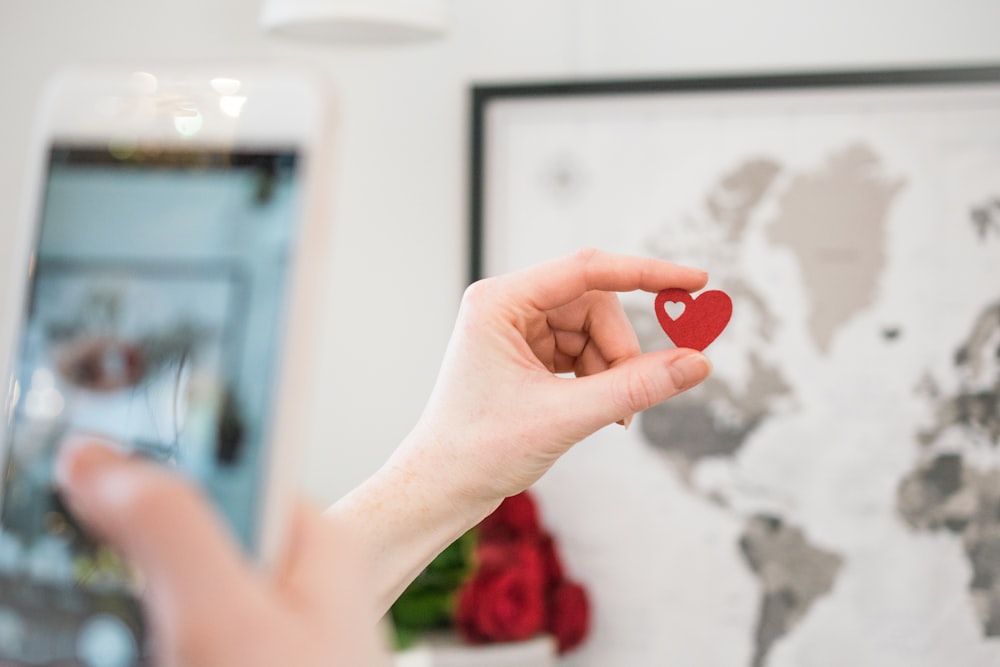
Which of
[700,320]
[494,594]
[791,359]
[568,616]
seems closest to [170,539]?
[700,320]

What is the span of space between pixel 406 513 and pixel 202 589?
1.16 ft

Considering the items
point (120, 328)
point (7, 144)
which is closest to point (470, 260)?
point (7, 144)

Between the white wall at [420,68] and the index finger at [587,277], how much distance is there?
1018 millimetres

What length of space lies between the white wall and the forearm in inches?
40.7

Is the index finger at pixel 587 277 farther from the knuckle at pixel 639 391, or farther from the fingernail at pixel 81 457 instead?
the fingernail at pixel 81 457

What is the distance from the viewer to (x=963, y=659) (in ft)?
5.43

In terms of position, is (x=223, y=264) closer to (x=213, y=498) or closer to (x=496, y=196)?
(x=213, y=498)

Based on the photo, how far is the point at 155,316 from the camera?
0.42m

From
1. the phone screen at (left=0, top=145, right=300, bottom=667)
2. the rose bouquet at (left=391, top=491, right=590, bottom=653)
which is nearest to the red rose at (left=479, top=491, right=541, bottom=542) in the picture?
the rose bouquet at (left=391, top=491, right=590, bottom=653)

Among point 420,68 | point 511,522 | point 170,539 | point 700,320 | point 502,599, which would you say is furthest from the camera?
point 420,68

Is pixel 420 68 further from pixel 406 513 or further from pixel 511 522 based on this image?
pixel 406 513

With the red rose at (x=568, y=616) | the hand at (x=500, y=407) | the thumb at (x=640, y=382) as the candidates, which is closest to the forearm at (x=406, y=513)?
the hand at (x=500, y=407)

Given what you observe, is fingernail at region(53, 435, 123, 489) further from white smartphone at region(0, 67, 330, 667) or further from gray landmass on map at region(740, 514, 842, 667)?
gray landmass on map at region(740, 514, 842, 667)

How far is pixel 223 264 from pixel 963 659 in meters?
1.61
